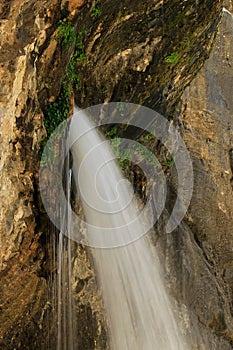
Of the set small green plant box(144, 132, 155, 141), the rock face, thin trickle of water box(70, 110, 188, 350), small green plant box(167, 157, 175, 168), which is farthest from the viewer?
small green plant box(167, 157, 175, 168)

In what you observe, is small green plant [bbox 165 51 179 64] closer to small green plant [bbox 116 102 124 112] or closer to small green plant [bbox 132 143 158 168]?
small green plant [bbox 116 102 124 112]

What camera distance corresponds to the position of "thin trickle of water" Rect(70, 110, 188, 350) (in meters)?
8.60

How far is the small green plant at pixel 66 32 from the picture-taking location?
6617 millimetres

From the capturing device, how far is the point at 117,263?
8711 mm

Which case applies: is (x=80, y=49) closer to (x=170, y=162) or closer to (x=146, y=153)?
(x=146, y=153)

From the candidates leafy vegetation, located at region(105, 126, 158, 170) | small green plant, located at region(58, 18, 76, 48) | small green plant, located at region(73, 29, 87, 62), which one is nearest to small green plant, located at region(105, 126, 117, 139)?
leafy vegetation, located at region(105, 126, 158, 170)

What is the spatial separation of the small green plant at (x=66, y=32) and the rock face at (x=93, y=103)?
2.5 inches

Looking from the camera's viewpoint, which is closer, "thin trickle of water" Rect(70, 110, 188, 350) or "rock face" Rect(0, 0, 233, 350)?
"rock face" Rect(0, 0, 233, 350)

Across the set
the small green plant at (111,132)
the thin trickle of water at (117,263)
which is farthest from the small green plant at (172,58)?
the thin trickle of water at (117,263)

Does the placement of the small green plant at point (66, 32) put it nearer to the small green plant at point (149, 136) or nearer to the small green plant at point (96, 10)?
the small green plant at point (96, 10)

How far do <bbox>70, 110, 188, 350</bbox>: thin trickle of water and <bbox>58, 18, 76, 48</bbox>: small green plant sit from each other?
6.04 feet

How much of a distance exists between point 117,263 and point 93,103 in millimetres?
2699

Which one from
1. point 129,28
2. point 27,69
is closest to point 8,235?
point 27,69

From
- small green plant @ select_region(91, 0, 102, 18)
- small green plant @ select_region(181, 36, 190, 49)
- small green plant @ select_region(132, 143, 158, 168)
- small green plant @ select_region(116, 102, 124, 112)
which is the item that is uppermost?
small green plant @ select_region(91, 0, 102, 18)
